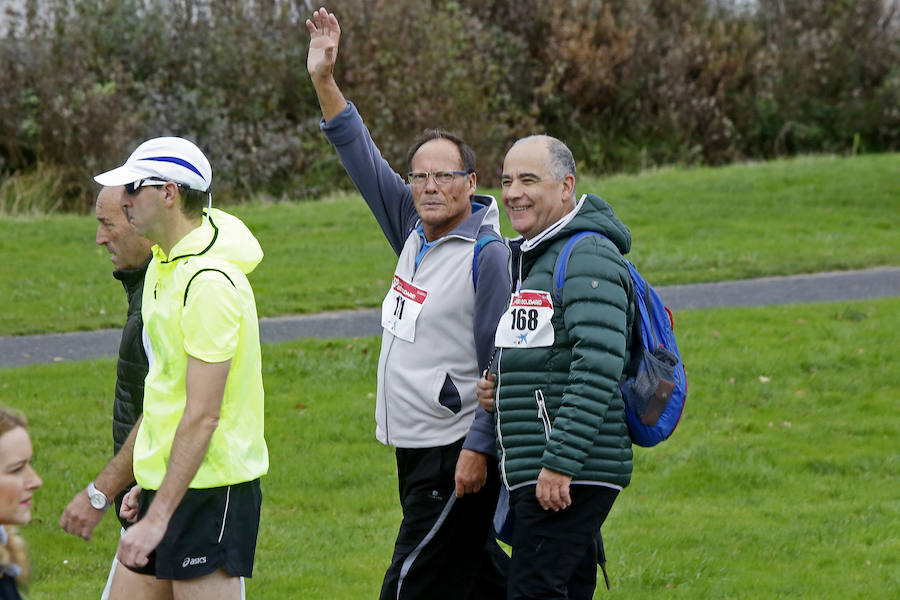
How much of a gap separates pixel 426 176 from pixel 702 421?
4761 millimetres

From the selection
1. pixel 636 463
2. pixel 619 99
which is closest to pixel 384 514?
pixel 636 463

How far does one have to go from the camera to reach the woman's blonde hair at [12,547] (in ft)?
9.37

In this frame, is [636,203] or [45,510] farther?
[636,203]

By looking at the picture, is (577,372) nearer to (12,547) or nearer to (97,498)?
(97,498)

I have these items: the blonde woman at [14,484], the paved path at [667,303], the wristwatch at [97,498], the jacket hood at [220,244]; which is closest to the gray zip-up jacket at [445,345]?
the jacket hood at [220,244]

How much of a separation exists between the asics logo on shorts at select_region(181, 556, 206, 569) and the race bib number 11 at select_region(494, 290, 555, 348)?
3.74 ft

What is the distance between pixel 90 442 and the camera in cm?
831

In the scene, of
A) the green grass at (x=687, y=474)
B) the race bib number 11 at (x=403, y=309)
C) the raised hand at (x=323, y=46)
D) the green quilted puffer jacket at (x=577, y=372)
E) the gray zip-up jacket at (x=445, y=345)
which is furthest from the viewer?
the green grass at (x=687, y=474)

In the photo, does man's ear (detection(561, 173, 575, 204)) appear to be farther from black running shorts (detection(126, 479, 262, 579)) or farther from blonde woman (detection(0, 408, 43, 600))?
blonde woman (detection(0, 408, 43, 600))

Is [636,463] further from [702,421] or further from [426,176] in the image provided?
[426,176]

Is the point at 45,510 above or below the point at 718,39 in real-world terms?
below

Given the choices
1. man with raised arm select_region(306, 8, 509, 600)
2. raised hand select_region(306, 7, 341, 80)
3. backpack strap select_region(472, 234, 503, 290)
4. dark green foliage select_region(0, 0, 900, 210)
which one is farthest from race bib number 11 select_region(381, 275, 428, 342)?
dark green foliage select_region(0, 0, 900, 210)

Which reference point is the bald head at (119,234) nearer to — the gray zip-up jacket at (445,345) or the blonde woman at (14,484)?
the gray zip-up jacket at (445,345)

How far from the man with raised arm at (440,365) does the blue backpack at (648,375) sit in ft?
1.69
